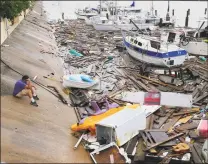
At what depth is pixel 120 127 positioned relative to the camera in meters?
12.1

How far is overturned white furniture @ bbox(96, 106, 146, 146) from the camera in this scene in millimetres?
12086

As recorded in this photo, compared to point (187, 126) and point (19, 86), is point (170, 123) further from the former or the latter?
point (19, 86)

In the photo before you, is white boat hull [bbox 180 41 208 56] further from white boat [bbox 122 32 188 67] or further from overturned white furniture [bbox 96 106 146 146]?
overturned white furniture [bbox 96 106 146 146]

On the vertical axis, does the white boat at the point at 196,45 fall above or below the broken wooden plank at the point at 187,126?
above

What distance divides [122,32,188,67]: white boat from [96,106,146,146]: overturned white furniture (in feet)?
46.4

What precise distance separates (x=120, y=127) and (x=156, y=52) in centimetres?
1629

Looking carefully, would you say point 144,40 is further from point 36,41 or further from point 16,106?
point 16,106

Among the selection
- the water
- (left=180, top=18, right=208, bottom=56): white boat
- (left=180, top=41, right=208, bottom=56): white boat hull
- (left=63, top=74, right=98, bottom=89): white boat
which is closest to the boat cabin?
(left=180, top=18, right=208, bottom=56): white boat

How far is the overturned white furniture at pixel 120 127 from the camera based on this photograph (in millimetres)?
12086

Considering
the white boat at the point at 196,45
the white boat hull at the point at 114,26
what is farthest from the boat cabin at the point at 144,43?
the white boat hull at the point at 114,26

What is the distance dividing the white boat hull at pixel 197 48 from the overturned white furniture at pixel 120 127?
68.0 ft

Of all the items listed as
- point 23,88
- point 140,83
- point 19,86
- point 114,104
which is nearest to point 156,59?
point 140,83

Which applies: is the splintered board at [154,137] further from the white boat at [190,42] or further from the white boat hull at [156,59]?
the white boat at [190,42]

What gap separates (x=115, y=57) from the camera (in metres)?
32.0
